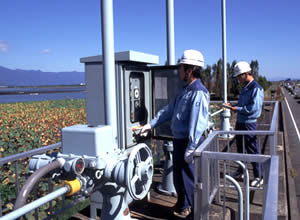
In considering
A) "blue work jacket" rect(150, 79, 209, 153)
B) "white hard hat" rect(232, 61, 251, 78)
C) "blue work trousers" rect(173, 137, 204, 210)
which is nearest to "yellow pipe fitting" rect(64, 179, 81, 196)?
"blue work jacket" rect(150, 79, 209, 153)

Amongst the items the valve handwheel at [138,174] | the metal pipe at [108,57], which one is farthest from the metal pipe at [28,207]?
the metal pipe at [108,57]

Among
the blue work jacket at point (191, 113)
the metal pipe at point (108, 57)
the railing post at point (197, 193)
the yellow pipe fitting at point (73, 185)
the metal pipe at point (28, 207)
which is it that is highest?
the metal pipe at point (108, 57)

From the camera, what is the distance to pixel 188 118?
3.06 m

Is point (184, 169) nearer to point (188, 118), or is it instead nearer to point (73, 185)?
point (188, 118)

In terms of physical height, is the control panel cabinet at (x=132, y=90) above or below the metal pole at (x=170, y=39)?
below

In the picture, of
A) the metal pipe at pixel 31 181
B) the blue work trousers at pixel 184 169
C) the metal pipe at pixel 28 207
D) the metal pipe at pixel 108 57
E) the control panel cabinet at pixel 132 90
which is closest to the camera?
the metal pipe at pixel 28 207

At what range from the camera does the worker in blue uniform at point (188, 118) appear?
2.93 metres

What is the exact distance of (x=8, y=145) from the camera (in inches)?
205

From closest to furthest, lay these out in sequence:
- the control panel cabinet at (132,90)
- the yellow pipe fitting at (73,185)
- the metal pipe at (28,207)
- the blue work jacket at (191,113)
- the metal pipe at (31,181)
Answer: the metal pipe at (28,207) → the metal pipe at (31,181) → the yellow pipe fitting at (73,185) → the blue work jacket at (191,113) → the control panel cabinet at (132,90)

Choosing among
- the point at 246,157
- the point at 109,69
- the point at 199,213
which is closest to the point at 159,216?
the point at 199,213

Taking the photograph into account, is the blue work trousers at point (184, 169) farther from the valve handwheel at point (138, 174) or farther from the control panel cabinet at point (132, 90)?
the valve handwheel at point (138, 174)

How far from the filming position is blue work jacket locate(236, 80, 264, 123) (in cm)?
440

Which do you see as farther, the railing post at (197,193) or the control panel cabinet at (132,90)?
the control panel cabinet at (132,90)

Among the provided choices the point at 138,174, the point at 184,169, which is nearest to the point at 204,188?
the point at 184,169
